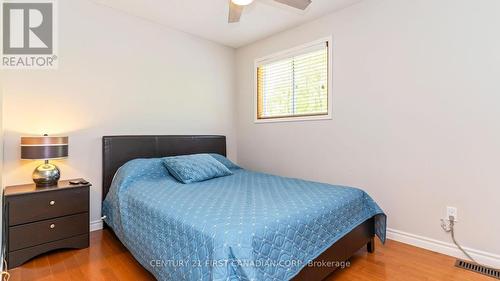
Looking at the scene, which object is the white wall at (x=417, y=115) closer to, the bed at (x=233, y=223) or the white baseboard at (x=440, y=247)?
the white baseboard at (x=440, y=247)

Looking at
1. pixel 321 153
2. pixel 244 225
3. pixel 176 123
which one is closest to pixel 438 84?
pixel 321 153

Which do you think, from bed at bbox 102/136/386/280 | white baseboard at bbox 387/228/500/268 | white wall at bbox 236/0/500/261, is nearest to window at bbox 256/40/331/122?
white wall at bbox 236/0/500/261

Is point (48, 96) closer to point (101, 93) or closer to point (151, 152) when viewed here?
point (101, 93)

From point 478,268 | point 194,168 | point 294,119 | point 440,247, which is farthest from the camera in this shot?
point 294,119

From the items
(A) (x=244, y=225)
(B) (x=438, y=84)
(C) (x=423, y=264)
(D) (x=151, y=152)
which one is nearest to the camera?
(A) (x=244, y=225)

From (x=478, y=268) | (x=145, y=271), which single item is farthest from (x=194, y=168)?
(x=478, y=268)

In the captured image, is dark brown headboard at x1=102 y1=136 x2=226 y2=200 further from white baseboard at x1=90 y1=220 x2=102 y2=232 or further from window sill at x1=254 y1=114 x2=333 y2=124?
window sill at x1=254 y1=114 x2=333 y2=124

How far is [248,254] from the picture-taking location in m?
1.27

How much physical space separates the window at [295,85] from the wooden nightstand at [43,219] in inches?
98.6

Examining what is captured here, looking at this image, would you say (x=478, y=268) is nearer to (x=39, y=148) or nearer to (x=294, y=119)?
(x=294, y=119)

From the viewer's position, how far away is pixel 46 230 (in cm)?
221

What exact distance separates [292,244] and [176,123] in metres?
2.51

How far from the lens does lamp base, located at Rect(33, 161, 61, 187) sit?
232 centimetres

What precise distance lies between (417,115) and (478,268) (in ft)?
4.37
